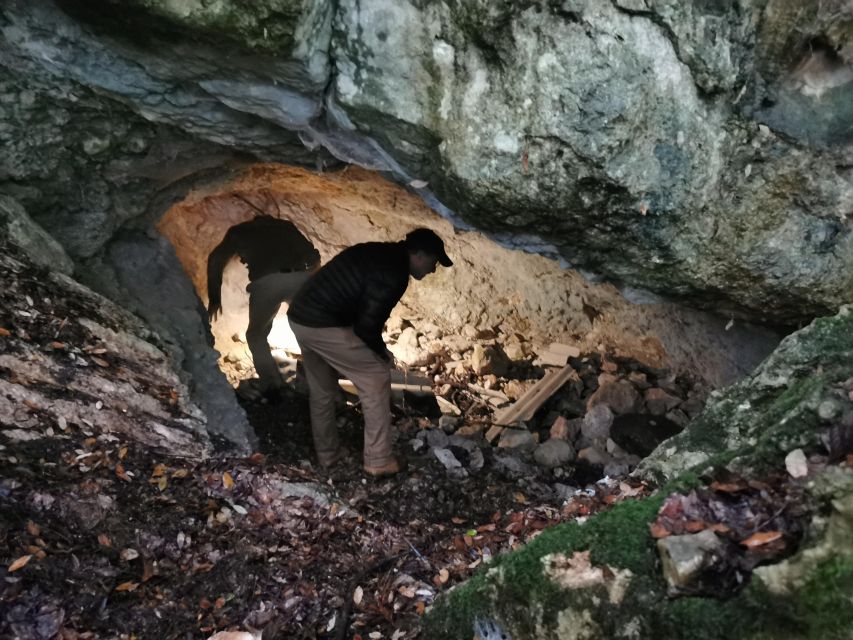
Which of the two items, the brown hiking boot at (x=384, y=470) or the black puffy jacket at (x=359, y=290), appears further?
the brown hiking boot at (x=384, y=470)

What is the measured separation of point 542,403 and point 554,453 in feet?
3.14

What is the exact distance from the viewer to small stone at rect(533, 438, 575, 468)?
19.4 feet

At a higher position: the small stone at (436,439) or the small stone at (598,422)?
the small stone at (598,422)

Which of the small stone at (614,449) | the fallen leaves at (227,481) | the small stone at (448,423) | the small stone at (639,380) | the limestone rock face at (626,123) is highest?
the limestone rock face at (626,123)

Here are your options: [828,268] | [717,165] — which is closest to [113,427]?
[717,165]

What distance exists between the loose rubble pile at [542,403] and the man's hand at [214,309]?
6.68 feet

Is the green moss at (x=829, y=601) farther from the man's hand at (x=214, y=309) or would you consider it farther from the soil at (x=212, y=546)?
the man's hand at (x=214, y=309)

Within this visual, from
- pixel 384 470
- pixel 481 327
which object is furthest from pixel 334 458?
pixel 481 327

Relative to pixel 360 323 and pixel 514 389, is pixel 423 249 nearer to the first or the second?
pixel 360 323

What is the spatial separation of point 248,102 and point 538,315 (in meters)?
4.25

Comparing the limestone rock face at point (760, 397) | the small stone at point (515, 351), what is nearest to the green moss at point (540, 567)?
the limestone rock face at point (760, 397)

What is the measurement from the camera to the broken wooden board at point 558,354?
24.1 ft

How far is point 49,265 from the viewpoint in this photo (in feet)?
15.3

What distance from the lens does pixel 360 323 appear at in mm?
5027
